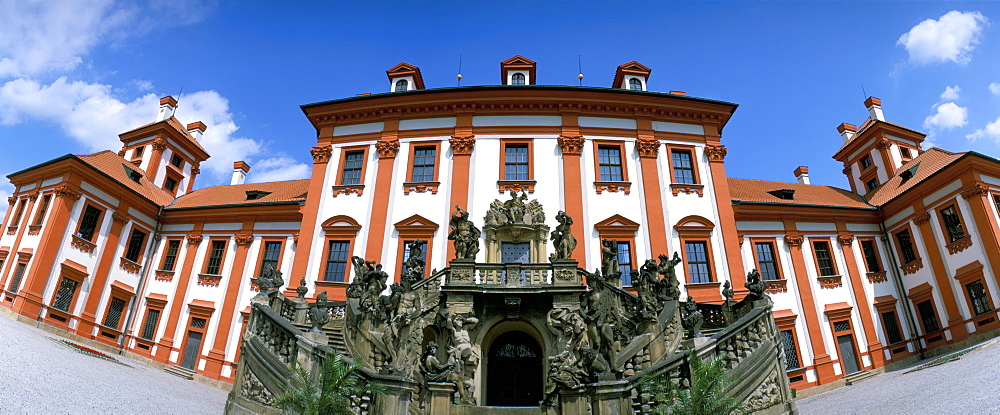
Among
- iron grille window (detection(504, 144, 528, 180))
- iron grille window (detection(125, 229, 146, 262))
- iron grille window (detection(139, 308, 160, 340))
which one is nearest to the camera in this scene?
iron grille window (detection(504, 144, 528, 180))

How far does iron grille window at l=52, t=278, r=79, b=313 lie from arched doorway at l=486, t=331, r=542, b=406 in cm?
1957

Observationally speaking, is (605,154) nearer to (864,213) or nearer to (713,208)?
(713,208)

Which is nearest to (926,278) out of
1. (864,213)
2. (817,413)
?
(864,213)

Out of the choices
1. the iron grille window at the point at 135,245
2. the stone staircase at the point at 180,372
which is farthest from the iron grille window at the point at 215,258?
the stone staircase at the point at 180,372

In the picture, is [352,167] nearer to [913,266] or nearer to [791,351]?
[791,351]

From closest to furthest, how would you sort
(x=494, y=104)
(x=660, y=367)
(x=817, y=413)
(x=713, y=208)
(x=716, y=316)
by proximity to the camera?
(x=660, y=367) < (x=817, y=413) < (x=716, y=316) < (x=713, y=208) < (x=494, y=104)

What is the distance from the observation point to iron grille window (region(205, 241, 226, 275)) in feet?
78.3

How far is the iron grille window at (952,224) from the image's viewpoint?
70.4 ft

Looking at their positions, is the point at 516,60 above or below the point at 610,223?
above

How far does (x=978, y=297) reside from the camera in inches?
805

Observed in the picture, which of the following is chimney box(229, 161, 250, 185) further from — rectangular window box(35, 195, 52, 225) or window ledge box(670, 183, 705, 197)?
window ledge box(670, 183, 705, 197)

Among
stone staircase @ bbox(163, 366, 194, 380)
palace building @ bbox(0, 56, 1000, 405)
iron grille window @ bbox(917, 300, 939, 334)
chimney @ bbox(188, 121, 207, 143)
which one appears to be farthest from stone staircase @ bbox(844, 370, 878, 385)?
chimney @ bbox(188, 121, 207, 143)

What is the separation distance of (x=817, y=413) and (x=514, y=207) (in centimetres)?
1122

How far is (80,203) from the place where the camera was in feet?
74.7
